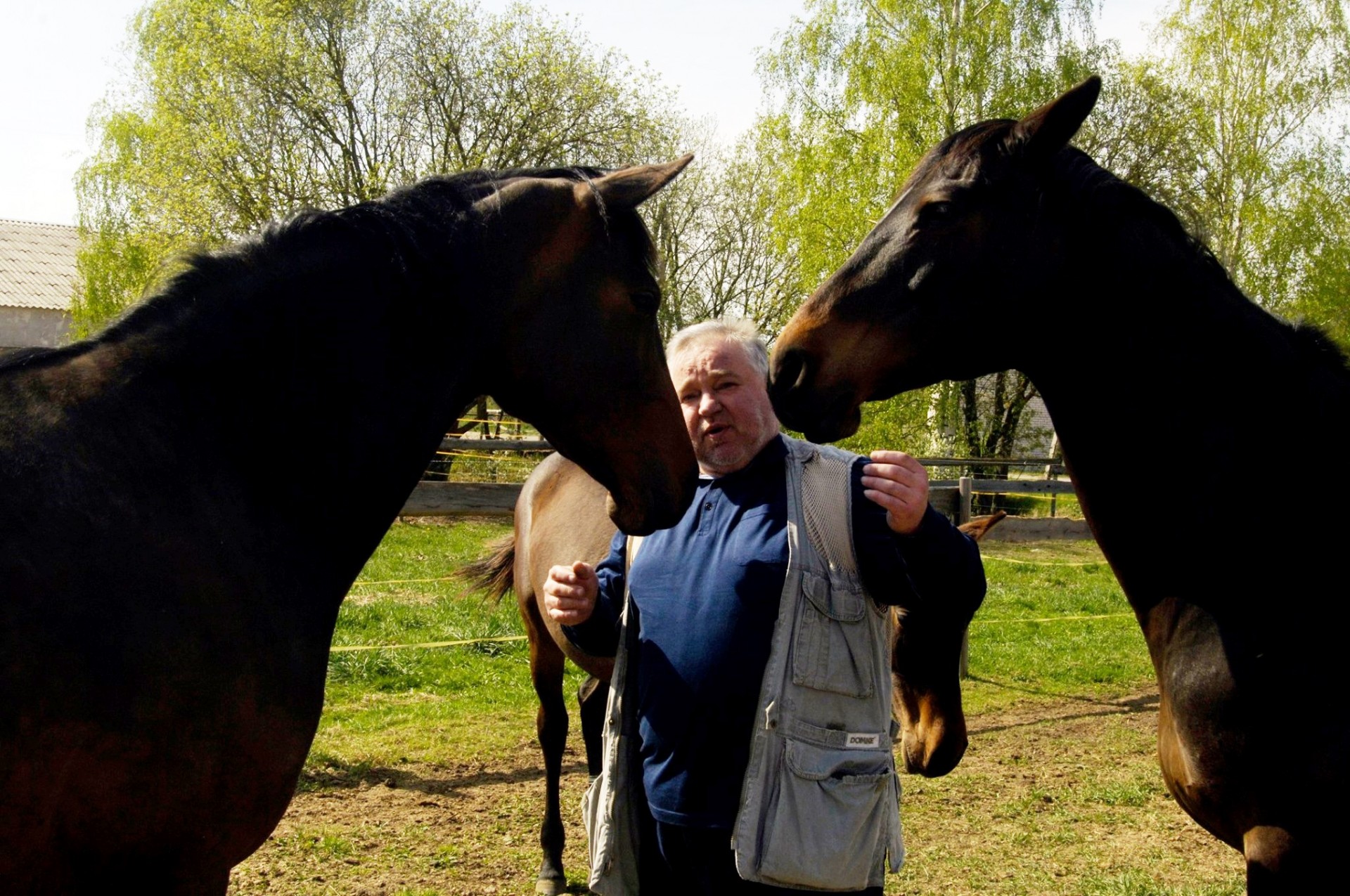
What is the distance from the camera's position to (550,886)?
413cm

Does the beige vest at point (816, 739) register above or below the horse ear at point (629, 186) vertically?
below

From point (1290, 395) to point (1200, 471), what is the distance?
0.25 m

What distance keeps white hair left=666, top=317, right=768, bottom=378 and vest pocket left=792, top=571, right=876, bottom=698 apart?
1.94 feet

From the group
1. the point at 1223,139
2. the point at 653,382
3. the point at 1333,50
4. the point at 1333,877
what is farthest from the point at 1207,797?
the point at 1333,50

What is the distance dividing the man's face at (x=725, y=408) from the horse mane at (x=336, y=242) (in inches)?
19.2

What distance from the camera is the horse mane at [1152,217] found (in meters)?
2.28

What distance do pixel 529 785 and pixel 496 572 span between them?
1.11 m

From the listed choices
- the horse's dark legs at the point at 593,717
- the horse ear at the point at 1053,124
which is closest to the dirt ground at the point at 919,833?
the horse's dark legs at the point at 593,717

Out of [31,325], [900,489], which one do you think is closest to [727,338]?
[900,489]

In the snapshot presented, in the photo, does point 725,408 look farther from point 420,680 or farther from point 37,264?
point 37,264

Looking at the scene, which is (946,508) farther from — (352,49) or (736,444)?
(352,49)

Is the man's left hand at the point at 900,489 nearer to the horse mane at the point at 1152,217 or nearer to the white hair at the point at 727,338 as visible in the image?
the white hair at the point at 727,338

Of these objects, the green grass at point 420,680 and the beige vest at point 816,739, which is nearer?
the beige vest at point 816,739

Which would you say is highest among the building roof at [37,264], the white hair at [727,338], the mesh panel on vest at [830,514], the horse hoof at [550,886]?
the building roof at [37,264]
